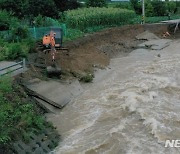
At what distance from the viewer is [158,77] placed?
2106 cm

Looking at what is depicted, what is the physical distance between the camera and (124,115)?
48.9 feet

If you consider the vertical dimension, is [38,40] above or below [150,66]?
above

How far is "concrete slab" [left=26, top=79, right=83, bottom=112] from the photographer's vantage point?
1608cm

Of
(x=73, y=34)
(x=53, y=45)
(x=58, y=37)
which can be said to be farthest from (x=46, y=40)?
(x=73, y=34)

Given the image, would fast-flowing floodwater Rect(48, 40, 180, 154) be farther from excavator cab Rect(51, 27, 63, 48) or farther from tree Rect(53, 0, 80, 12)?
tree Rect(53, 0, 80, 12)

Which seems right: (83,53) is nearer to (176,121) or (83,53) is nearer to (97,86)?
(97,86)

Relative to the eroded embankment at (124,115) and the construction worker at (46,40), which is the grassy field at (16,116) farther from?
the construction worker at (46,40)

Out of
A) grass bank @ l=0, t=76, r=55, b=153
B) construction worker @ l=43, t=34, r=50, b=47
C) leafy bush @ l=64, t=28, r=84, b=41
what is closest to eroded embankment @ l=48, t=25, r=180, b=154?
grass bank @ l=0, t=76, r=55, b=153

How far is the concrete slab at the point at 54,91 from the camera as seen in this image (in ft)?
52.7

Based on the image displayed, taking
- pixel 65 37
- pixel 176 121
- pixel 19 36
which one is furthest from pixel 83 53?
pixel 176 121

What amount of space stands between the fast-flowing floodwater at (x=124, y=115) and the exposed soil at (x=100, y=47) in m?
1.64

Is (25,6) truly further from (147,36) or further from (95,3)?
(147,36)

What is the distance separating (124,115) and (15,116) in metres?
4.94

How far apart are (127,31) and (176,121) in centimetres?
2183
